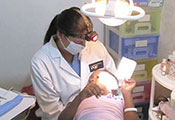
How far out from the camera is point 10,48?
7.45 ft

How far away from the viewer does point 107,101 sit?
132 cm

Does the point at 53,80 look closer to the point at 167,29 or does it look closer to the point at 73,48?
the point at 73,48

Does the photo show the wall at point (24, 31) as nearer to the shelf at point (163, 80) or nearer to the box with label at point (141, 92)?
the box with label at point (141, 92)

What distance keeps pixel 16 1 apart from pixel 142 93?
1448 millimetres

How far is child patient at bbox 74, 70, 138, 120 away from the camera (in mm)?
1229

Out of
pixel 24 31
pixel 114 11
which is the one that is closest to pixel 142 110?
pixel 24 31

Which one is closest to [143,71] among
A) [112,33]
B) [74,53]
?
[112,33]

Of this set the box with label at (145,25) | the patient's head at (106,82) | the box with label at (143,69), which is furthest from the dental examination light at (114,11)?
the box with label at (143,69)

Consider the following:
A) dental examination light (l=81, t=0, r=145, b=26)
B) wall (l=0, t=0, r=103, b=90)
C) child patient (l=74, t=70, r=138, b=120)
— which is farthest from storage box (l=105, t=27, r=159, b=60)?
dental examination light (l=81, t=0, r=145, b=26)

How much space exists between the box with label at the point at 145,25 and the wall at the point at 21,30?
418mm

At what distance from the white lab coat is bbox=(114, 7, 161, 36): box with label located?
0.62m

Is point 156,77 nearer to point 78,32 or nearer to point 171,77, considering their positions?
point 171,77

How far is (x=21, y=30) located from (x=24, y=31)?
28 mm

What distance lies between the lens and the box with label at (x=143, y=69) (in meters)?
2.24
